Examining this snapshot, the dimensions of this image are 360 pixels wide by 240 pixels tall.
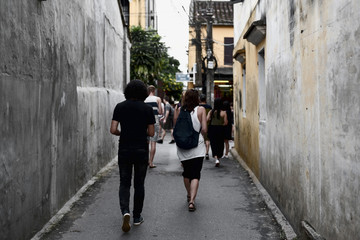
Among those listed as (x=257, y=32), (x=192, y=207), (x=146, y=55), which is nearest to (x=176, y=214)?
(x=192, y=207)

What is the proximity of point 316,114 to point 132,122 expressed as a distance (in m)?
2.23

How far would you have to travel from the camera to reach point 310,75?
4820 mm

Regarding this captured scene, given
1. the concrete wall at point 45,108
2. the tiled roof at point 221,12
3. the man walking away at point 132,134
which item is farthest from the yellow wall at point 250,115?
the tiled roof at point 221,12

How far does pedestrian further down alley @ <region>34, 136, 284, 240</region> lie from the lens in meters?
5.71

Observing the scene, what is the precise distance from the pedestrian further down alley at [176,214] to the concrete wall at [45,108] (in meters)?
0.34

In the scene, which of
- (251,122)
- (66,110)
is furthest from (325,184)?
(251,122)

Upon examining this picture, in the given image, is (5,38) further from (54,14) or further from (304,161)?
(304,161)

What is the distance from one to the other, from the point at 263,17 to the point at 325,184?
4.62m

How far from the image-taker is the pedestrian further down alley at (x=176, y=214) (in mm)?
5715

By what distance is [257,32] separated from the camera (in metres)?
8.44

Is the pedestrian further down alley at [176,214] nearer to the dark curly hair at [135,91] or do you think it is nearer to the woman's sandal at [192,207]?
the woman's sandal at [192,207]

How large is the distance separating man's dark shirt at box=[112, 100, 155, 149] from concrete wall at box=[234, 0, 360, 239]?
5.82 feet

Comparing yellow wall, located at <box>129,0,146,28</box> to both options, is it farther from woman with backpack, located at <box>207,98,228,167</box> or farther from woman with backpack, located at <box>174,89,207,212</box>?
woman with backpack, located at <box>174,89,207,212</box>

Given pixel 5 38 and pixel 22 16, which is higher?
pixel 22 16
